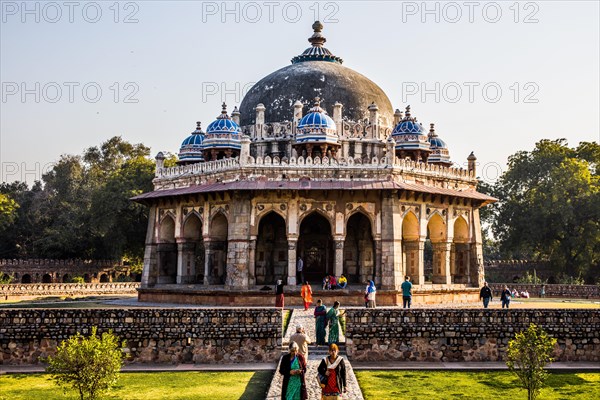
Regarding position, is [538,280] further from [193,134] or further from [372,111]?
[193,134]

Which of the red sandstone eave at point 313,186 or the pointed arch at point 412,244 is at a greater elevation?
the red sandstone eave at point 313,186

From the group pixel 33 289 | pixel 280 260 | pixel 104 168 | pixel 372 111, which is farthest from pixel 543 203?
pixel 104 168

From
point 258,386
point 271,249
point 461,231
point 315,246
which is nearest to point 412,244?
point 461,231

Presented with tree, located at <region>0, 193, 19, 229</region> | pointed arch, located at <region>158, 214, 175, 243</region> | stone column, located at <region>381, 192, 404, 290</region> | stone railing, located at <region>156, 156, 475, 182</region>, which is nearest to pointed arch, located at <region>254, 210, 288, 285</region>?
stone railing, located at <region>156, 156, 475, 182</region>

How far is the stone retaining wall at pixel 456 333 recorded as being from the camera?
45.8ft

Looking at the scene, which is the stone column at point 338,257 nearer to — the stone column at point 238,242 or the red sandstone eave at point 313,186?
the red sandstone eave at point 313,186

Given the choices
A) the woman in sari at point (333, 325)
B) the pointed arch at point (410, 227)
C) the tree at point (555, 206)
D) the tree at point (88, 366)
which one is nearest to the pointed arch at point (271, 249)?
the pointed arch at point (410, 227)

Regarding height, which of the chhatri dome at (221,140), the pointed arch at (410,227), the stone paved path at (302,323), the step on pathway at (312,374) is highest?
the chhatri dome at (221,140)

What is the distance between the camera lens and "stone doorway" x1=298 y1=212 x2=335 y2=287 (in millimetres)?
27188

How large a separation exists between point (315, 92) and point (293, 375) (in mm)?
22687

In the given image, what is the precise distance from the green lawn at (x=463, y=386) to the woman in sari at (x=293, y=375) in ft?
8.56

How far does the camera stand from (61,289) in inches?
1419

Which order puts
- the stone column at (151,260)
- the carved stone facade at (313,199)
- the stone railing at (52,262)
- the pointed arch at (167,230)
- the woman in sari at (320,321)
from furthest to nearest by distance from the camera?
1. the stone railing at (52,262)
2. the pointed arch at (167,230)
3. the stone column at (151,260)
4. the carved stone facade at (313,199)
5. the woman in sari at (320,321)

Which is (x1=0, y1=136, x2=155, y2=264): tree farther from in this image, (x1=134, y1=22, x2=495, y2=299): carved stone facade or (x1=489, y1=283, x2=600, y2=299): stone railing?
(x1=489, y1=283, x2=600, y2=299): stone railing
